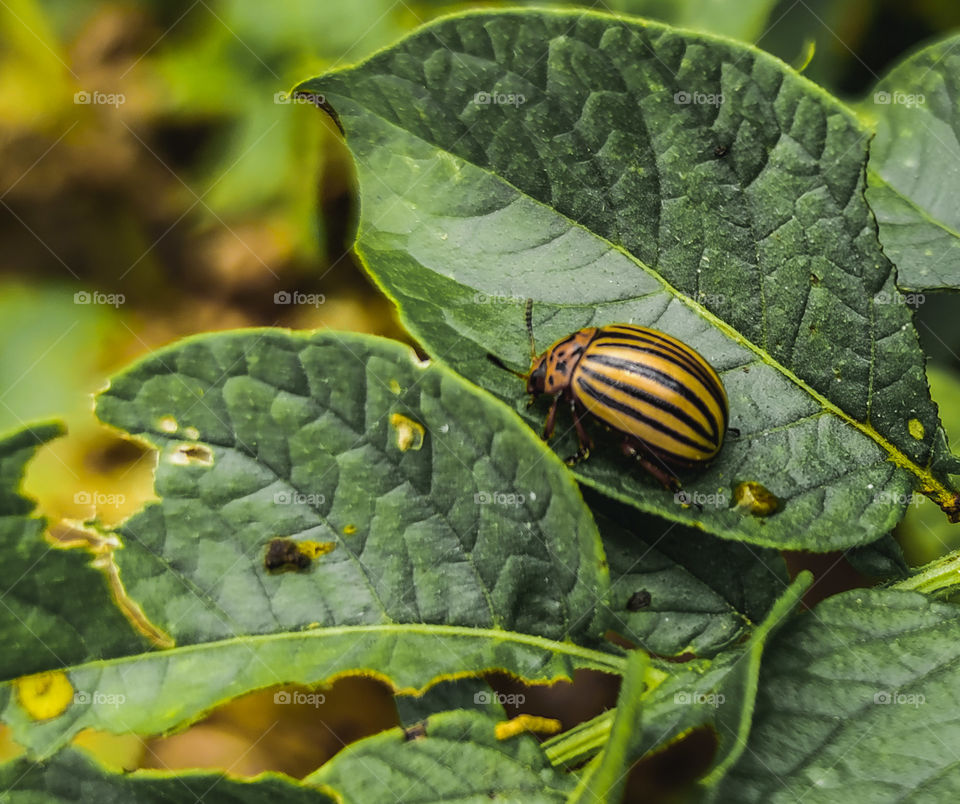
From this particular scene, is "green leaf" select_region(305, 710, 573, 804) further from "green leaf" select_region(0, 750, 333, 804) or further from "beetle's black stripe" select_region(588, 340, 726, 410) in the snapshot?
"beetle's black stripe" select_region(588, 340, 726, 410)

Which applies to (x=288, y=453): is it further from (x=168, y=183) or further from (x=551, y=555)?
(x=168, y=183)

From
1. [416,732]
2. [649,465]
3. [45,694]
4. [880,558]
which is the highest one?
[880,558]

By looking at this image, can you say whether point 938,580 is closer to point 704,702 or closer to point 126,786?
point 704,702

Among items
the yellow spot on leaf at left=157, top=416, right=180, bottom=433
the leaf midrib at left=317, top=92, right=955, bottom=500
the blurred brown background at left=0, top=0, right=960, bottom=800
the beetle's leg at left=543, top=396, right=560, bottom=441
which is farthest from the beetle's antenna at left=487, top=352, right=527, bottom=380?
the blurred brown background at left=0, top=0, right=960, bottom=800

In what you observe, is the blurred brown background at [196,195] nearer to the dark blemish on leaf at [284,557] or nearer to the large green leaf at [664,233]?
the large green leaf at [664,233]

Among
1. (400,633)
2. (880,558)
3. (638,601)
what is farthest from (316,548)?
(880,558)

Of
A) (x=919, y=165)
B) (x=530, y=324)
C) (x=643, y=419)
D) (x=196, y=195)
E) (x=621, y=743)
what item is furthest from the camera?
(x=196, y=195)

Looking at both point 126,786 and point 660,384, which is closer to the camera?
point 126,786

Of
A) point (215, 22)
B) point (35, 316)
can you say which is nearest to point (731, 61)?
point (215, 22)
